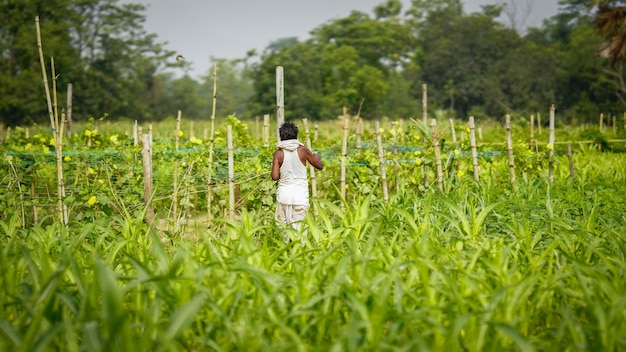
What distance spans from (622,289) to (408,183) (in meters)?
4.07

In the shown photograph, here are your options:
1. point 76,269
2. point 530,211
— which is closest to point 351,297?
point 76,269

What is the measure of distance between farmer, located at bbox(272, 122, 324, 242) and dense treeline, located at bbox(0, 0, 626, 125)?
98.2ft

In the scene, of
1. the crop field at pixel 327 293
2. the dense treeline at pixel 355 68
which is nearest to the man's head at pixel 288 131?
the crop field at pixel 327 293

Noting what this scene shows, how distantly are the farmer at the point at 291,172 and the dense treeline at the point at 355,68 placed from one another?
29947mm

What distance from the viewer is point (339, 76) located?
43250 millimetres

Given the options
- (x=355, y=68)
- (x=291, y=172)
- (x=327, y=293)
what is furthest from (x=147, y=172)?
(x=355, y=68)

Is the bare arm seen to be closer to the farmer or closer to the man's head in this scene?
the farmer

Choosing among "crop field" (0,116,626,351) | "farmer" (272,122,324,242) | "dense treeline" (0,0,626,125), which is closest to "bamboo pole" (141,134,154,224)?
"crop field" (0,116,626,351)

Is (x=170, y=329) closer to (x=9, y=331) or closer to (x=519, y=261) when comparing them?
(x=9, y=331)

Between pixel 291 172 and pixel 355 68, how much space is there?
38310mm

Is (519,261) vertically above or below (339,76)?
below

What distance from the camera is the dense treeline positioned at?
1348 inches

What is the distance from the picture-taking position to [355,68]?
4262 centimetres

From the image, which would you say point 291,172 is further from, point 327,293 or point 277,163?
point 327,293
